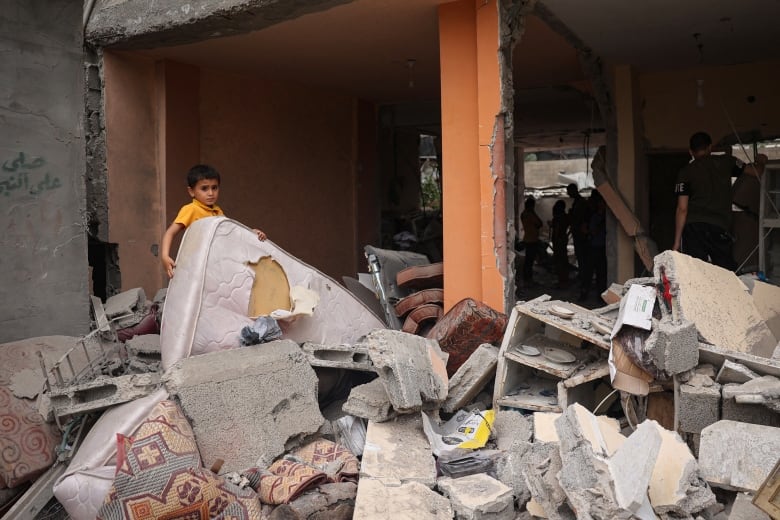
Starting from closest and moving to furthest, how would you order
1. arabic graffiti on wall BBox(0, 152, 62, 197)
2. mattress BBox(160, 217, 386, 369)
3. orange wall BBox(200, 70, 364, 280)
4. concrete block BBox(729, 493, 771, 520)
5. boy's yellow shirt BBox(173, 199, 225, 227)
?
concrete block BBox(729, 493, 771, 520)
mattress BBox(160, 217, 386, 369)
arabic graffiti on wall BBox(0, 152, 62, 197)
boy's yellow shirt BBox(173, 199, 225, 227)
orange wall BBox(200, 70, 364, 280)

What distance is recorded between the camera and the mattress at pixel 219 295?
4.05 meters

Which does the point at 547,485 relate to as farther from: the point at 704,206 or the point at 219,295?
the point at 704,206

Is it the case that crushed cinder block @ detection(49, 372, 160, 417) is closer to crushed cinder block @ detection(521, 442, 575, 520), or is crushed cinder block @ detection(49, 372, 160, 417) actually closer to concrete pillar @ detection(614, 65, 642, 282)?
crushed cinder block @ detection(521, 442, 575, 520)

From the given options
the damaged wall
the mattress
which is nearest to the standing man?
the mattress

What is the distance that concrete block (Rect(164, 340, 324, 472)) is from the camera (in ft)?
11.6

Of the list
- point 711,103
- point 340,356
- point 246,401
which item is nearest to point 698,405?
point 340,356

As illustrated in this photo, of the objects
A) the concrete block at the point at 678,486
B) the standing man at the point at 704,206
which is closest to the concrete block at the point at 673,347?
the concrete block at the point at 678,486

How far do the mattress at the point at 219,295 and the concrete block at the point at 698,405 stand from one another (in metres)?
2.28

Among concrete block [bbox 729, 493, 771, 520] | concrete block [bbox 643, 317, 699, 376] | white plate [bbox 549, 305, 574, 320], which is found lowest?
concrete block [bbox 729, 493, 771, 520]

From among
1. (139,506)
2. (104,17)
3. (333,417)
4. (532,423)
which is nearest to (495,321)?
(532,423)

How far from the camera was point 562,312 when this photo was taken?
4258mm

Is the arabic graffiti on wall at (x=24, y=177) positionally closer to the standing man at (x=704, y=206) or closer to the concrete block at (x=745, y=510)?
the concrete block at (x=745, y=510)

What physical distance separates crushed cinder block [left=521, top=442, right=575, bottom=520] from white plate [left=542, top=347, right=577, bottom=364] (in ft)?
3.79

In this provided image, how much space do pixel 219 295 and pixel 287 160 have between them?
478 centimetres
